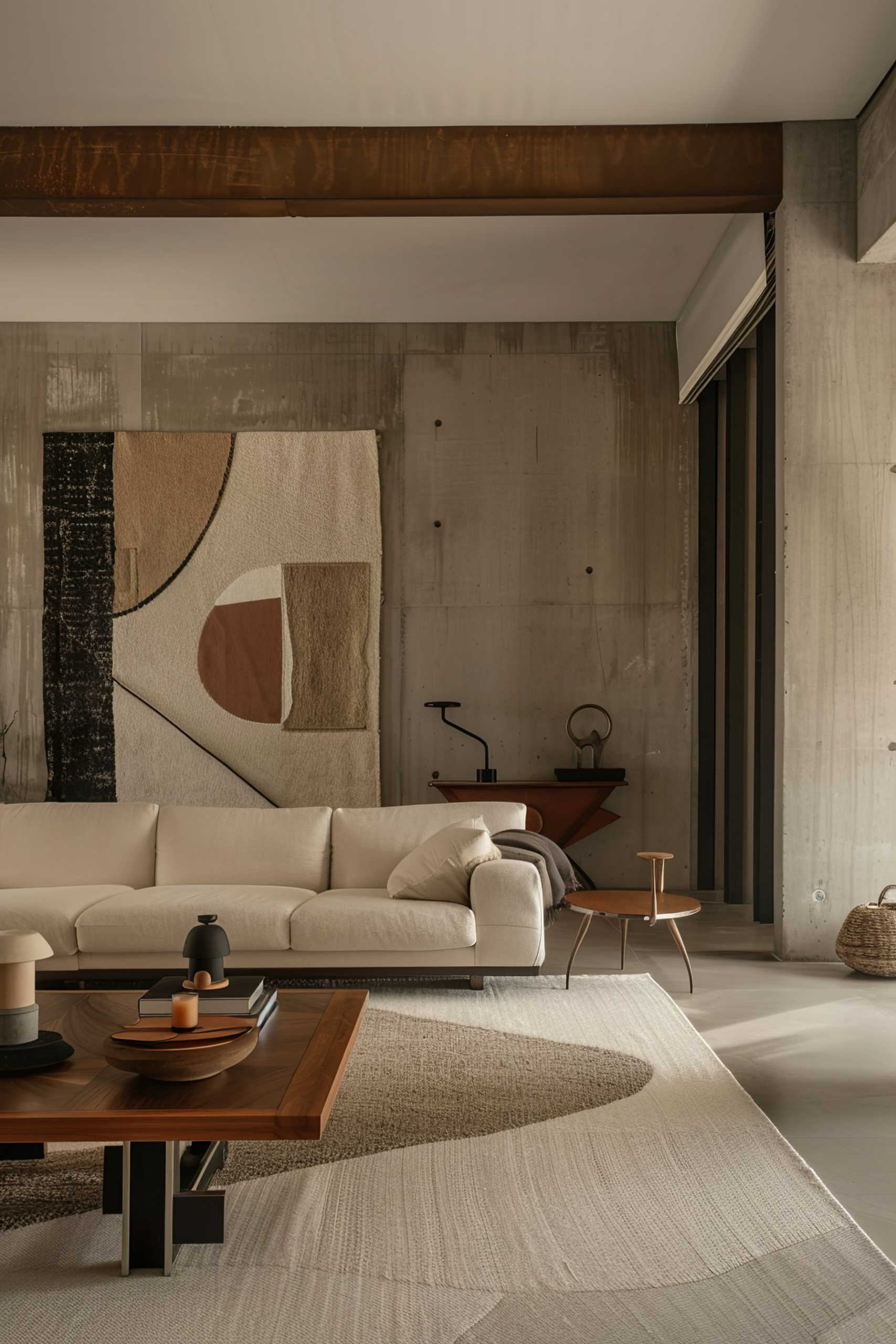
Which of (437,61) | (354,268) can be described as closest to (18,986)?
(437,61)

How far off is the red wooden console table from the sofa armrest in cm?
214

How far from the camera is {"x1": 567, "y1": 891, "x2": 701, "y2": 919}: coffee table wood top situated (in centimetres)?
426

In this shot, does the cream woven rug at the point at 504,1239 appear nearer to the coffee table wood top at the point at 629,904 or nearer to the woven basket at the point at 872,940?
the coffee table wood top at the point at 629,904

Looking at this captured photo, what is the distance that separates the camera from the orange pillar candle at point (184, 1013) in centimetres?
229

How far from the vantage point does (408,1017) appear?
3.95 meters

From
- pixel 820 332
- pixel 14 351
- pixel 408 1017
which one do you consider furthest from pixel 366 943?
pixel 14 351

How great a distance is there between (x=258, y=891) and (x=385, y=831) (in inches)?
25.6

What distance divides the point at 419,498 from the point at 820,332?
9.34 ft

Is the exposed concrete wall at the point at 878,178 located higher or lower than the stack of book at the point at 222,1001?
higher

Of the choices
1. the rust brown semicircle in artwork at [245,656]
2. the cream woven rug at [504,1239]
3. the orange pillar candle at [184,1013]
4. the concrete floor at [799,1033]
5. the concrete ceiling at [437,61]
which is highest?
the concrete ceiling at [437,61]

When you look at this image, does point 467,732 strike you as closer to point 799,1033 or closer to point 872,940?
point 872,940

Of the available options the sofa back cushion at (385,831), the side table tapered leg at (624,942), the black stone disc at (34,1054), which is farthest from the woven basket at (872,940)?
the black stone disc at (34,1054)

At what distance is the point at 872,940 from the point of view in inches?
181

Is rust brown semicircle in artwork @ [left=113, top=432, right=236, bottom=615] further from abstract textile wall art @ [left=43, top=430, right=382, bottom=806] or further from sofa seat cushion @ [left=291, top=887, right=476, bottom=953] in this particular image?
sofa seat cushion @ [left=291, top=887, right=476, bottom=953]
